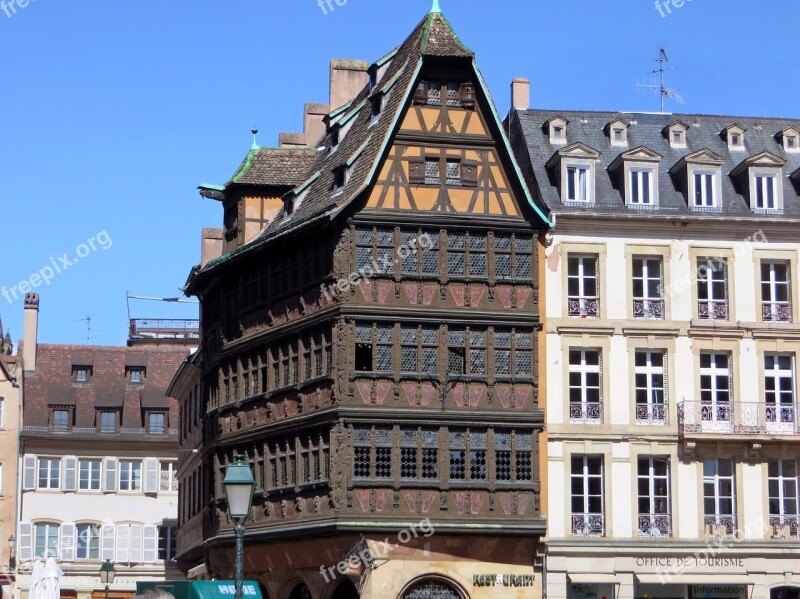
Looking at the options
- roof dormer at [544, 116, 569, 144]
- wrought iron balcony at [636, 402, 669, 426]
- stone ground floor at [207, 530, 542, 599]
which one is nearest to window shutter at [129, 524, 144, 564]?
stone ground floor at [207, 530, 542, 599]

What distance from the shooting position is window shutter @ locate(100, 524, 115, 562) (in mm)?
69250

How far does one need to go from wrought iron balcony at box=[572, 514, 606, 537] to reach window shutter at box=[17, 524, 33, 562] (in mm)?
34298

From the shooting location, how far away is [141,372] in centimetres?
7394

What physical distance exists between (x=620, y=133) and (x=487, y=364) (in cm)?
884

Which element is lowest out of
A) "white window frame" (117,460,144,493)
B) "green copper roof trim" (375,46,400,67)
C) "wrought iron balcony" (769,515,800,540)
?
"wrought iron balcony" (769,515,800,540)

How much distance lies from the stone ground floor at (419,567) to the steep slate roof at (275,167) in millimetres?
10969

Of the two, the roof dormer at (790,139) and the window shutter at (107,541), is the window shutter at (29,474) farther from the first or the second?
the roof dormer at (790,139)

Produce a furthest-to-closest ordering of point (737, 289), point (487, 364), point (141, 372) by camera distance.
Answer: point (141, 372), point (737, 289), point (487, 364)

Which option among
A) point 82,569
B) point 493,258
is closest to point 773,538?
point 493,258

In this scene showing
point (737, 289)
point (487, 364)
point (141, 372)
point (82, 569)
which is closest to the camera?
point (487, 364)

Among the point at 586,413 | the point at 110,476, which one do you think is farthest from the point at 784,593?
the point at 110,476

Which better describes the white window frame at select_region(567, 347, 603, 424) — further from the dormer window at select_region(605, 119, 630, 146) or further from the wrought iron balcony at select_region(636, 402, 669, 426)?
the dormer window at select_region(605, 119, 630, 146)

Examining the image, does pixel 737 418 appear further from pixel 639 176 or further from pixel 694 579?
pixel 639 176

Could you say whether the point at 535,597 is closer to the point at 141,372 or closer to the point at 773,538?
the point at 773,538
